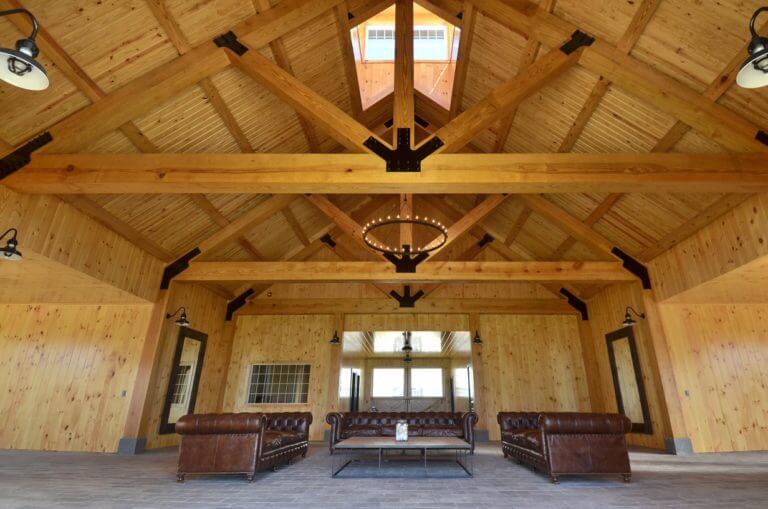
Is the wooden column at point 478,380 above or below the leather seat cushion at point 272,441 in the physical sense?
above

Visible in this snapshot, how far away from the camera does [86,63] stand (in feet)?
13.1

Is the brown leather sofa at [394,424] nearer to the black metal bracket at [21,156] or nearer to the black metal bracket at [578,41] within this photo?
the black metal bracket at [21,156]

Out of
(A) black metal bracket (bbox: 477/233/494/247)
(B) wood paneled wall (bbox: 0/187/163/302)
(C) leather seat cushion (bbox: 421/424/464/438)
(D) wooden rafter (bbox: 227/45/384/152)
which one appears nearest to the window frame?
(B) wood paneled wall (bbox: 0/187/163/302)

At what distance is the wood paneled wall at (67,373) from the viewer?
6.39m

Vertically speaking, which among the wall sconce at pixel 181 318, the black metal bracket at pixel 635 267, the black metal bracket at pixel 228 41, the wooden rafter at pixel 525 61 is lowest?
the wall sconce at pixel 181 318

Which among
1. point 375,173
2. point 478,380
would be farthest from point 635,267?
point 375,173

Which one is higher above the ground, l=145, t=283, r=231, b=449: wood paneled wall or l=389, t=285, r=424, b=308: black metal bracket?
l=389, t=285, r=424, b=308: black metal bracket

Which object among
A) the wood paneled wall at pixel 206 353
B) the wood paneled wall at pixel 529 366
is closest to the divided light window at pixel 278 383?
the wood paneled wall at pixel 206 353

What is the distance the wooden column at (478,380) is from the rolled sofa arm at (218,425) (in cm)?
597

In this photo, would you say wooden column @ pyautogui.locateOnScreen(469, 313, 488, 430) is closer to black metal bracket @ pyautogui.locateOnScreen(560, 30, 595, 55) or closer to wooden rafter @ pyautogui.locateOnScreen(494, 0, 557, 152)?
wooden rafter @ pyautogui.locateOnScreen(494, 0, 557, 152)

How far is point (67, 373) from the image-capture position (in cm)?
672

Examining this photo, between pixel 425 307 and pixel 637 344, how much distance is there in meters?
4.29

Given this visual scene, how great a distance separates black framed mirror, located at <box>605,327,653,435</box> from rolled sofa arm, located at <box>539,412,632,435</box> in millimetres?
3859

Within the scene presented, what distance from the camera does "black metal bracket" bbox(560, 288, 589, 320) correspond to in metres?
9.21
